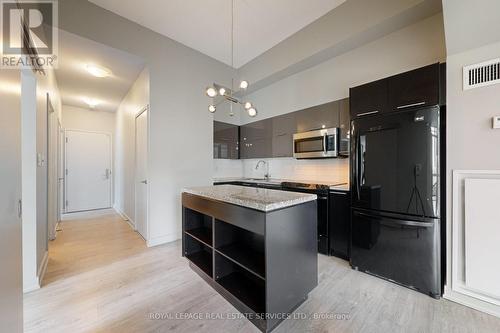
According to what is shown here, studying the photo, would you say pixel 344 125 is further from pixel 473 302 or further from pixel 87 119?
pixel 87 119

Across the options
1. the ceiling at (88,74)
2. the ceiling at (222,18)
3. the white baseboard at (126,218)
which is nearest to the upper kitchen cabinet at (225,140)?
the ceiling at (222,18)

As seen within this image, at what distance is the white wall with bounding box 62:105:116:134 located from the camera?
535 centimetres

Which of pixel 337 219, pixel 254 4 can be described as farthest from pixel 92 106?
pixel 337 219

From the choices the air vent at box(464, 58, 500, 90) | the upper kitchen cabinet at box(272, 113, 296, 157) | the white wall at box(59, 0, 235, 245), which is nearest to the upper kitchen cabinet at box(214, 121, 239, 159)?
the white wall at box(59, 0, 235, 245)

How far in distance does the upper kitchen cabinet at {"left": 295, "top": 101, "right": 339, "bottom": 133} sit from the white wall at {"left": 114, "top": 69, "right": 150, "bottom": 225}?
2.49m

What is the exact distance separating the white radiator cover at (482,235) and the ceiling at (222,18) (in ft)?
8.36

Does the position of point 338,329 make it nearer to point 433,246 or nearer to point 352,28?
point 433,246

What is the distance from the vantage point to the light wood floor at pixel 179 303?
1.56 meters

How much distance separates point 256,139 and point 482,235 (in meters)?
3.35

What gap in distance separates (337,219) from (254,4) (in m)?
2.98

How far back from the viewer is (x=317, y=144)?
3078mm

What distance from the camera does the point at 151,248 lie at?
305cm

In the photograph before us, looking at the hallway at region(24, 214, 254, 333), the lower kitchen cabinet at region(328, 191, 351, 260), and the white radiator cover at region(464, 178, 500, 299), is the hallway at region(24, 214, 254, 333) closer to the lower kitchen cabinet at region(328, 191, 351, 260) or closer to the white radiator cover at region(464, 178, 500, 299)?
the lower kitchen cabinet at region(328, 191, 351, 260)

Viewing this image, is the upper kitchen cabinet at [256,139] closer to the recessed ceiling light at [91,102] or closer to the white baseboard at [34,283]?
the white baseboard at [34,283]
